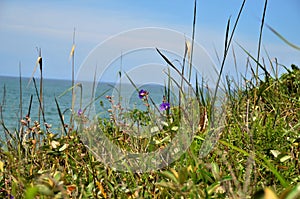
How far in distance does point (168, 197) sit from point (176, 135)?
1.23ft

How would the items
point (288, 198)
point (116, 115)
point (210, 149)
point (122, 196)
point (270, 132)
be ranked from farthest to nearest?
point (116, 115) < point (270, 132) < point (210, 149) < point (122, 196) < point (288, 198)

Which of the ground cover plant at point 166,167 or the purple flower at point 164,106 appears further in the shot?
the purple flower at point 164,106

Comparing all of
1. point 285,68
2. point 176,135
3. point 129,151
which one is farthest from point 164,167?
point 285,68

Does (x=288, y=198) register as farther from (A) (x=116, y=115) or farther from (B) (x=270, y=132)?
(A) (x=116, y=115)

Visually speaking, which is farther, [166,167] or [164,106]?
[164,106]

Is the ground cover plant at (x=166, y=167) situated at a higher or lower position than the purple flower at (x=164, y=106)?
lower

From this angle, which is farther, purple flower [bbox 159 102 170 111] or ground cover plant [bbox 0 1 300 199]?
purple flower [bbox 159 102 170 111]

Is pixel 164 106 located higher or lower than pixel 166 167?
higher

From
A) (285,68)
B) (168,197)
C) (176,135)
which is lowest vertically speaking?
(168,197)

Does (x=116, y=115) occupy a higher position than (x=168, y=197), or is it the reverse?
(x=116, y=115)

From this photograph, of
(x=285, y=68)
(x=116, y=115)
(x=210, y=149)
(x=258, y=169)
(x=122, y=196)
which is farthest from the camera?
(x=285, y=68)

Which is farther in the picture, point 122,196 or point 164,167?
point 164,167

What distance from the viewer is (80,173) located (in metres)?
1.42

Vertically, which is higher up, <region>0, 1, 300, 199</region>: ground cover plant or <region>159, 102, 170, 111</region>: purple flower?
<region>159, 102, 170, 111</region>: purple flower
